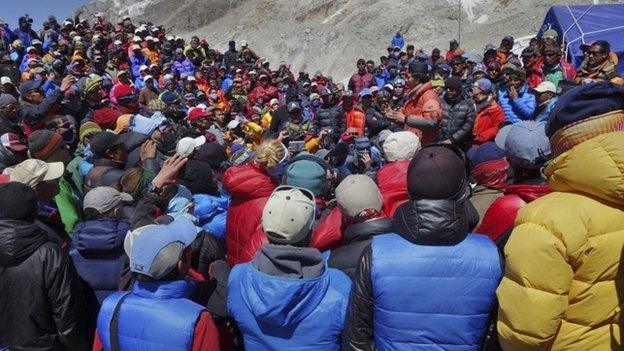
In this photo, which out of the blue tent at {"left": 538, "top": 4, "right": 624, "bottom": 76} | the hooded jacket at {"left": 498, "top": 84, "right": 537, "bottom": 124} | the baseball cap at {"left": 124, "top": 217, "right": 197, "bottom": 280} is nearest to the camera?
the baseball cap at {"left": 124, "top": 217, "right": 197, "bottom": 280}

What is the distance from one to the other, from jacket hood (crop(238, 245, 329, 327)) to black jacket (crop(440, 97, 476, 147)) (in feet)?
14.2

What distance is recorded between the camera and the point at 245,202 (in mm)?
3787

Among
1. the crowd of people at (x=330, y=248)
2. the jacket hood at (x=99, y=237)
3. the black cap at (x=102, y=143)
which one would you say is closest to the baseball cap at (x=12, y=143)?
the crowd of people at (x=330, y=248)

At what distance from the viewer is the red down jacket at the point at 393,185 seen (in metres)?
Answer: 3.46

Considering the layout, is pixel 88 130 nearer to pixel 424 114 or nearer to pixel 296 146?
pixel 296 146

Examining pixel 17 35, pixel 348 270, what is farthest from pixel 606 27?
pixel 17 35

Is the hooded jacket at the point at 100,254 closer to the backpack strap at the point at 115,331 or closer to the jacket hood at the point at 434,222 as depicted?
the backpack strap at the point at 115,331

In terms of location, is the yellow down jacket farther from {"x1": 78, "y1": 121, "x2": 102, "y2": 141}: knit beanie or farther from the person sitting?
{"x1": 78, "y1": 121, "x2": 102, "y2": 141}: knit beanie

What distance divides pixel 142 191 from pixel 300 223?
201 cm

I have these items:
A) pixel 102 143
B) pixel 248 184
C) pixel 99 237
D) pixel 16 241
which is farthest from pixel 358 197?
pixel 102 143

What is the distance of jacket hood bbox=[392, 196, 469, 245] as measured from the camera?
2176 mm

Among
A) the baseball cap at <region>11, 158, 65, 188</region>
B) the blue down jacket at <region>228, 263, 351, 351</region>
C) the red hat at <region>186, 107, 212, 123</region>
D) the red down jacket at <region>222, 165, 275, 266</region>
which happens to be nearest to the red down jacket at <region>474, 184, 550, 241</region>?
the blue down jacket at <region>228, 263, 351, 351</region>

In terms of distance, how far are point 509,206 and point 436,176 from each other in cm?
77

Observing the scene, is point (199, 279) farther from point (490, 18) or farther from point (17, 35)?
point (490, 18)
